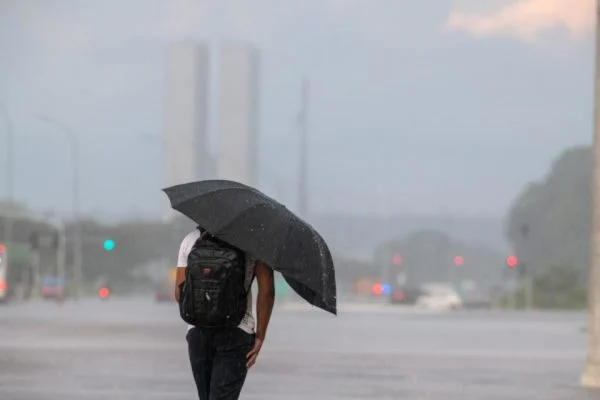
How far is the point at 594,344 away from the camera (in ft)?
54.9

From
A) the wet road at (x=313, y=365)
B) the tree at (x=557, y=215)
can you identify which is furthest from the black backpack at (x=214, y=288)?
the tree at (x=557, y=215)

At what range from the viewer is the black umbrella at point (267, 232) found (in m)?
8.73

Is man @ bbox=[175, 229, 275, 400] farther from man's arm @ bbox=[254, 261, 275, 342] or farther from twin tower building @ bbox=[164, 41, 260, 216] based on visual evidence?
twin tower building @ bbox=[164, 41, 260, 216]

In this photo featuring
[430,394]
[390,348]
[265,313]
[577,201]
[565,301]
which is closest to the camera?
[265,313]

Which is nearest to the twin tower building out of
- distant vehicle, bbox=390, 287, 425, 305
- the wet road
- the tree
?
the tree

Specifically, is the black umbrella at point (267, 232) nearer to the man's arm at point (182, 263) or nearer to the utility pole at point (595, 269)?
the man's arm at point (182, 263)

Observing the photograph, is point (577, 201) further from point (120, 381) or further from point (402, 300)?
point (120, 381)

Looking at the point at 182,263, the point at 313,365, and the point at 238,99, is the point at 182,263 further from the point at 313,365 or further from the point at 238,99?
the point at 238,99

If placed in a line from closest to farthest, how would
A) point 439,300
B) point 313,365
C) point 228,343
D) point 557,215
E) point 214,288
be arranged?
point 214,288 → point 228,343 → point 313,365 → point 439,300 → point 557,215

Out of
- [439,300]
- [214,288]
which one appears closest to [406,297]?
[439,300]

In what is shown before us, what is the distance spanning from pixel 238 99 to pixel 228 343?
162667mm

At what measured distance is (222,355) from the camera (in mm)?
8789

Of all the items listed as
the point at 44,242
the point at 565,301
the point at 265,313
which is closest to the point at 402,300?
the point at 565,301

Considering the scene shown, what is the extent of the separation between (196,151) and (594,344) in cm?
13981
